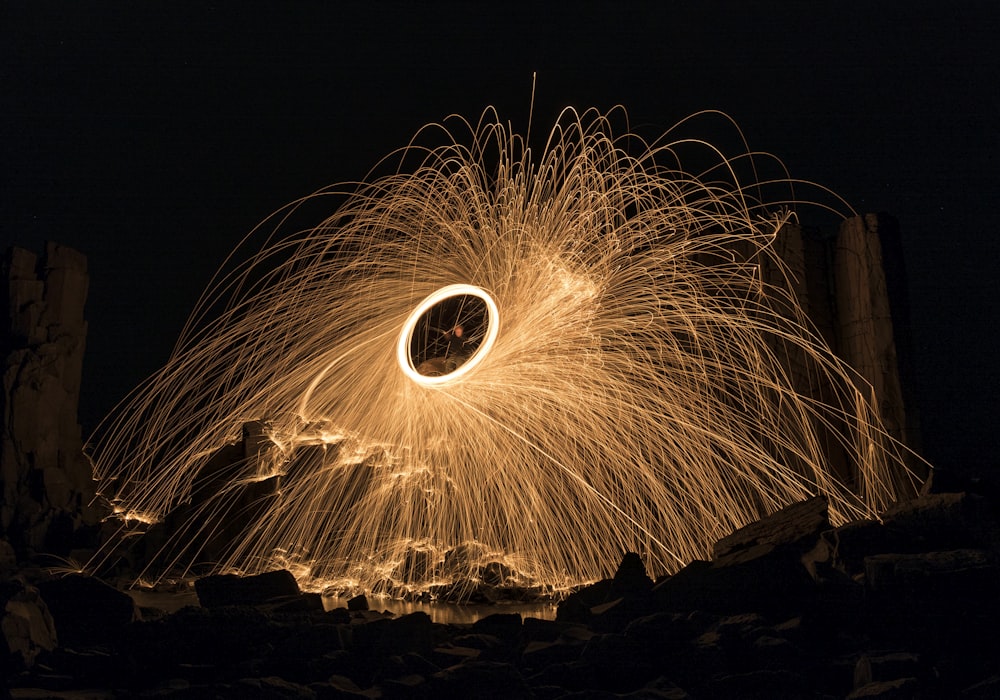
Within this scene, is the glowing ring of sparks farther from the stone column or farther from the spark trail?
the stone column

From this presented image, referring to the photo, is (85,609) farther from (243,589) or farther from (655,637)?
(655,637)

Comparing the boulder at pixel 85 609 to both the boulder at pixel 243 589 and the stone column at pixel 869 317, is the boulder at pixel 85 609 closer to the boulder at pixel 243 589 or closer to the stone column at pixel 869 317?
the boulder at pixel 243 589

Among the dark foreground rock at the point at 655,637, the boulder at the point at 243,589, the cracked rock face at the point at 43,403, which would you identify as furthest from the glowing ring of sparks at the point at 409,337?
the cracked rock face at the point at 43,403

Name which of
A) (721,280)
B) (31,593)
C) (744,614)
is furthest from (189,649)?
(721,280)

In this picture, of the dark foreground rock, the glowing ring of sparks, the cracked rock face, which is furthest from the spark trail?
the dark foreground rock

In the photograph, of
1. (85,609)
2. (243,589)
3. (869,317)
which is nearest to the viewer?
(85,609)

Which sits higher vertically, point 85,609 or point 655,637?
point 85,609

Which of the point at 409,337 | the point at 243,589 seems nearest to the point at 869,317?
the point at 409,337
